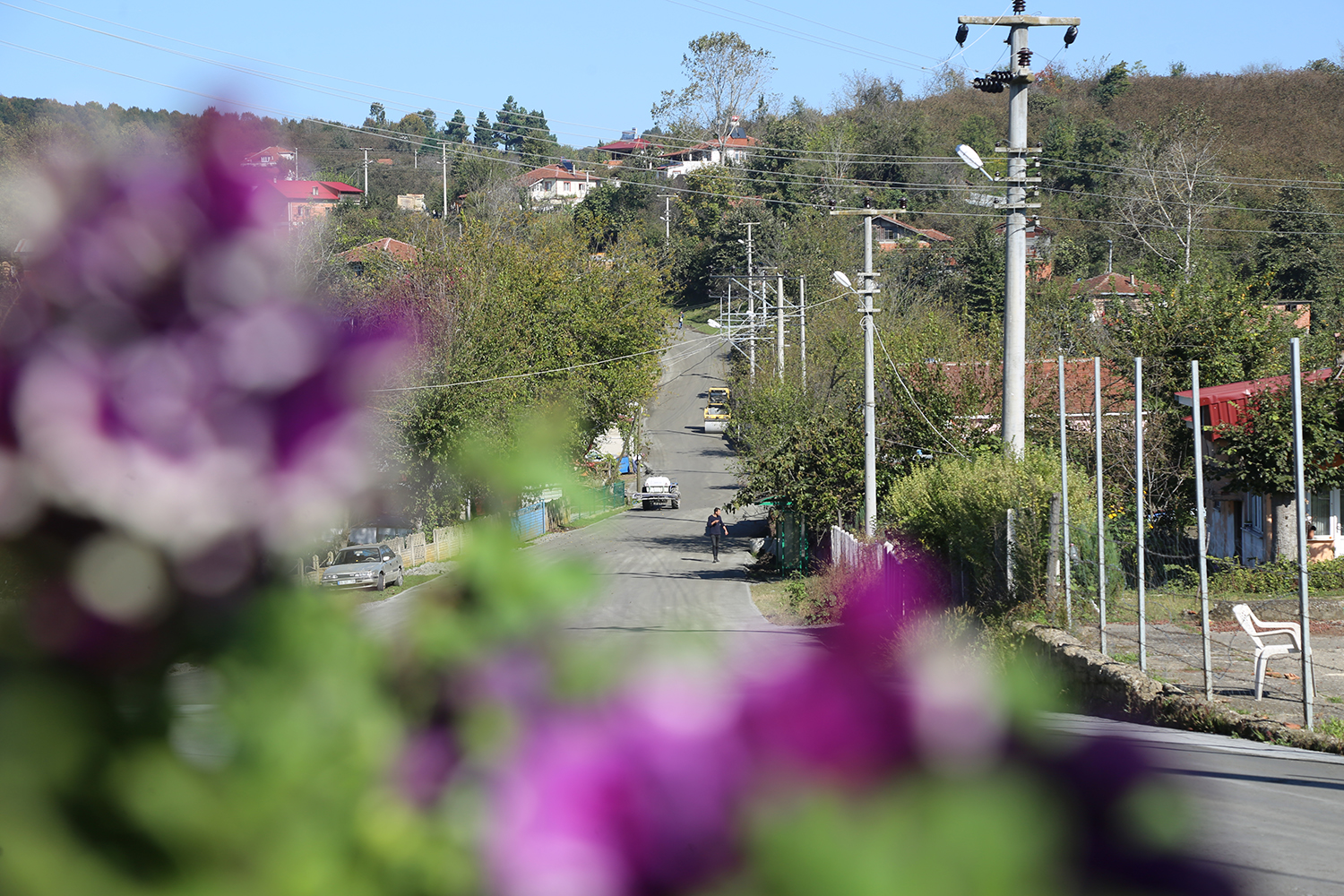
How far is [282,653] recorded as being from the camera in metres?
0.60

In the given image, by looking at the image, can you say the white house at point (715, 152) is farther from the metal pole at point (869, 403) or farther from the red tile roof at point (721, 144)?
the metal pole at point (869, 403)

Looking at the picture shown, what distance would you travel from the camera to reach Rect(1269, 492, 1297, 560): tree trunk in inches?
648

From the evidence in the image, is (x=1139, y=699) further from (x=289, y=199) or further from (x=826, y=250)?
(x=826, y=250)

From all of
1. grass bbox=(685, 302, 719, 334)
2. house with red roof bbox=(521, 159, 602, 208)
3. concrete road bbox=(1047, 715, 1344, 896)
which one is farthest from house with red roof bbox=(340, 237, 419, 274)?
grass bbox=(685, 302, 719, 334)

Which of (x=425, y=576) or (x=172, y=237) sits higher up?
(x=172, y=237)

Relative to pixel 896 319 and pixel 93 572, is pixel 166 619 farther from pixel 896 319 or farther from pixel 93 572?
pixel 896 319

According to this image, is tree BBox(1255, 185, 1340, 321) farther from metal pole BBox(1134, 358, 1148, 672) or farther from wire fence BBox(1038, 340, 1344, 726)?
metal pole BBox(1134, 358, 1148, 672)

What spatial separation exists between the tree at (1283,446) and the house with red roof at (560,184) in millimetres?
58173

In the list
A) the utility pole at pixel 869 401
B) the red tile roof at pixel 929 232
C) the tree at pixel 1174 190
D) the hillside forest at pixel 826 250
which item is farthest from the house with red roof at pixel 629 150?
the utility pole at pixel 869 401

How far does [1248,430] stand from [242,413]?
18.5m

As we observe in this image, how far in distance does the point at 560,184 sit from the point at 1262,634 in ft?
285

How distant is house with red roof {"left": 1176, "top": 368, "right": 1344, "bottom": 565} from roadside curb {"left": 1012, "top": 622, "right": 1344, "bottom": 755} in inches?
283

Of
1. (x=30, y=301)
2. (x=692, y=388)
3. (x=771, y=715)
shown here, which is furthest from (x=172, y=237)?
(x=692, y=388)

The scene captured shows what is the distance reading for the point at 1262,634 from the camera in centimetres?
1055
